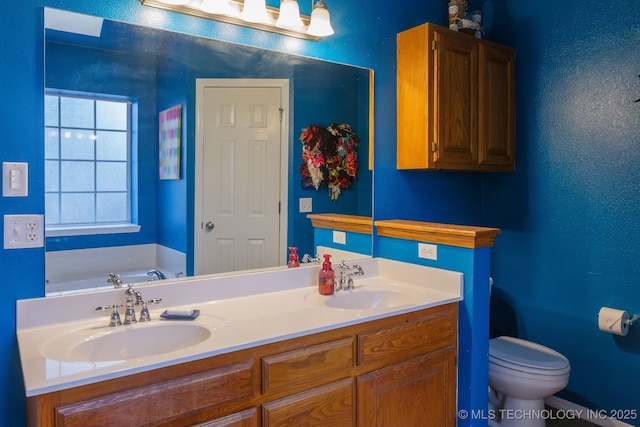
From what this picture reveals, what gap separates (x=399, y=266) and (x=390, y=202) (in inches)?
14.0

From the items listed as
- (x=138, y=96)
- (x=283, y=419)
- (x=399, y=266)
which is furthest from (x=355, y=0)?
(x=283, y=419)

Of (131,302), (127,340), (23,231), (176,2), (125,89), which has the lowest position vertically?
(127,340)

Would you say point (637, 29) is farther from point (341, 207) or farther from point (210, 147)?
point (210, 147)

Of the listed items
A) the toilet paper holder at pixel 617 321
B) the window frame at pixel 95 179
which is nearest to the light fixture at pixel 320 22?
the window frame at pixel 95 179

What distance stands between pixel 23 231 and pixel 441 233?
5.10ft

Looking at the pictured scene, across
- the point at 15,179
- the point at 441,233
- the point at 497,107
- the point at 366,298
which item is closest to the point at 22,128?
the point at 15,179

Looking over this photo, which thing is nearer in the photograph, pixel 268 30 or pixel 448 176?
pixel 268 30

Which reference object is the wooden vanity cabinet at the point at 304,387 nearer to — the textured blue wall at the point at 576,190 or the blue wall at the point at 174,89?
the blue wall at the point at 174,89

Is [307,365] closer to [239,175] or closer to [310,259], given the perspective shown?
[310,259]

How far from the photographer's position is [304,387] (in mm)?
1417

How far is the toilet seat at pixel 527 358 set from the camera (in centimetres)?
207

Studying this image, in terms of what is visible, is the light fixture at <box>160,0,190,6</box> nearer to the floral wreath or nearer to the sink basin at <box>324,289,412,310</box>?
the floral wreath

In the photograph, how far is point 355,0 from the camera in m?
2.17

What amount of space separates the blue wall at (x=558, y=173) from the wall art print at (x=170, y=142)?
365mm
